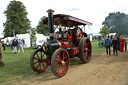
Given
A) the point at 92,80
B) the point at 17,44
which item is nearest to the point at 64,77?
the point at 92,80

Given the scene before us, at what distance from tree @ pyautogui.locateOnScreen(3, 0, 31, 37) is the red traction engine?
90.3ft

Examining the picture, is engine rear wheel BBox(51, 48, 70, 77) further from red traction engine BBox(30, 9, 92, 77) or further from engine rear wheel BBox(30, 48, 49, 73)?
engine rear wheel BBox(30, 48, 49, 73)

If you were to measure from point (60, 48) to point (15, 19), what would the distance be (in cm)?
3082

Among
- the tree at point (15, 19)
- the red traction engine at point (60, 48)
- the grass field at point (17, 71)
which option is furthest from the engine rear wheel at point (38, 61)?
the tree at point (15, 19)

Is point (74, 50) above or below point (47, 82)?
above

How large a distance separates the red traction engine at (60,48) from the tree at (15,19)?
27539mm

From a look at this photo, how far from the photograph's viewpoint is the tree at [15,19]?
3158 cm

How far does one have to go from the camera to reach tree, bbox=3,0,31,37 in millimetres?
31578

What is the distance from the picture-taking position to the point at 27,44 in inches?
744

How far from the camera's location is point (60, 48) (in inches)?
174

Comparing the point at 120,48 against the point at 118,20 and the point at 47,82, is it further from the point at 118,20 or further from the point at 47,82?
the point at 118,20

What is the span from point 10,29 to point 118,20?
Result: 40.5 m

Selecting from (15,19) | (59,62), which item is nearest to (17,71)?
(59,62)

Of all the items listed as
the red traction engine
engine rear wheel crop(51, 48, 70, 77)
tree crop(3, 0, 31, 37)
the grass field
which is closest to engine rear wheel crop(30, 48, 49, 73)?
the red traction engine
